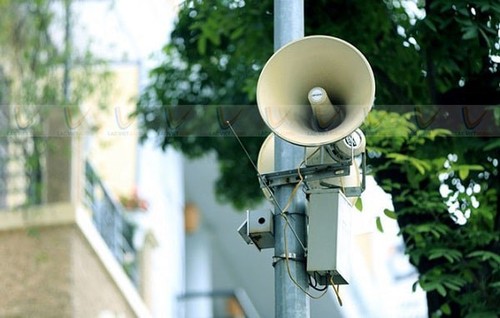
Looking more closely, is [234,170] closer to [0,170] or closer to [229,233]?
[0,170]

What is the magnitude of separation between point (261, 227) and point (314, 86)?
824 millimetres

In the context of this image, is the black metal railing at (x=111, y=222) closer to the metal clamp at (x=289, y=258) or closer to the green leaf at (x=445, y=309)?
the green leaf at (x=445, y=309)

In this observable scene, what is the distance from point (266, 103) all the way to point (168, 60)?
635cm

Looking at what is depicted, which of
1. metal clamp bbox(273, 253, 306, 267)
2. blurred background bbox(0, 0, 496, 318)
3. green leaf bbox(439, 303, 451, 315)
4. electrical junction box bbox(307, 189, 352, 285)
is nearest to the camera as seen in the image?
electrical junction box bbox(307, 189, 352, 285)

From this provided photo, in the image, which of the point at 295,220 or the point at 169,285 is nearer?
the point at 295,220

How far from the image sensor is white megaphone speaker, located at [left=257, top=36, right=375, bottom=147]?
23.9 feet

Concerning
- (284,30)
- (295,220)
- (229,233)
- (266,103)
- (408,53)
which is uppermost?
(229,233)

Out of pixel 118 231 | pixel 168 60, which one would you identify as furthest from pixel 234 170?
pixel 118 231

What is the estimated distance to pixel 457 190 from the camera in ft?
33.1

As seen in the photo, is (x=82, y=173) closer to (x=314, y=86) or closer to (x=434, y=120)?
(x=434, y=120)

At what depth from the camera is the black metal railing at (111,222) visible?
15992mm

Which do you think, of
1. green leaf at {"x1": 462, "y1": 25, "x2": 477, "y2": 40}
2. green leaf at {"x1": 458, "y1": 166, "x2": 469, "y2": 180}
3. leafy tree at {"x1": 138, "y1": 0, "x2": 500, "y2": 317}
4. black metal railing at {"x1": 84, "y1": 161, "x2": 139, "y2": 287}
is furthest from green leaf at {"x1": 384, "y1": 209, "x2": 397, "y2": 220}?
black metal railing at {"x1": 84, "y1": 161, "x2": 139, "y2": 287}

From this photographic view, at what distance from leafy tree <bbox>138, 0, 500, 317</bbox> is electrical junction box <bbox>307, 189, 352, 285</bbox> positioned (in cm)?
240

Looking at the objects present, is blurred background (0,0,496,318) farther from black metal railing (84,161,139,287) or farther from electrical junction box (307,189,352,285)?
electrical junction box (307,189,352,285)
